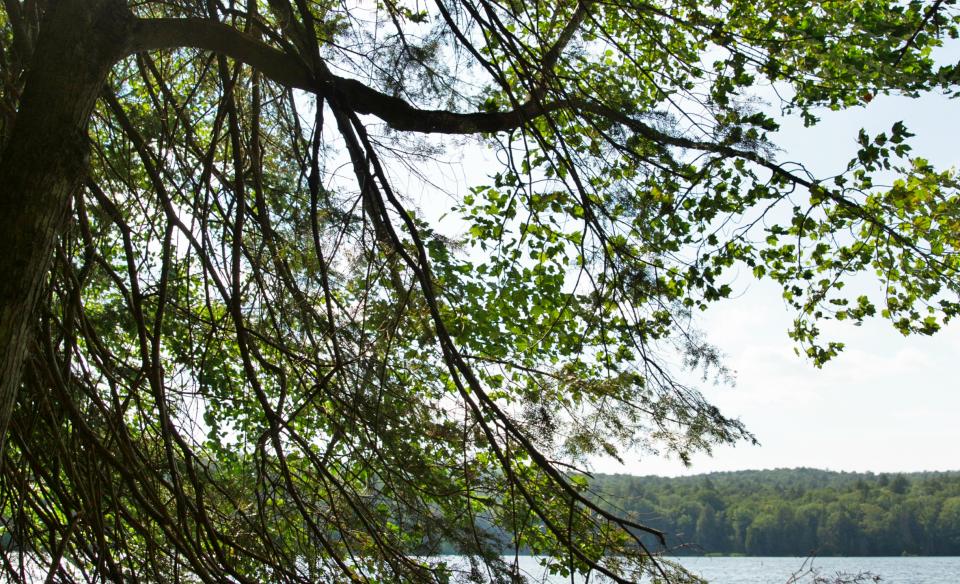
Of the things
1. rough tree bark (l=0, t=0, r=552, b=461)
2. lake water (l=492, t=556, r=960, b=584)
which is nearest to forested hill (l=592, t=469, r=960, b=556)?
lake water (l=492, t=556, r=960, b=584)

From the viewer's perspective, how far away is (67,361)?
8.97ft

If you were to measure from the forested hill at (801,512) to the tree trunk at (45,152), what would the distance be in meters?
3.42

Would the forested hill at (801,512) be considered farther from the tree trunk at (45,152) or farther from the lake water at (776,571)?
the tree trunk at (45,152)

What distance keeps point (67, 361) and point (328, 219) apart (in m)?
1.01

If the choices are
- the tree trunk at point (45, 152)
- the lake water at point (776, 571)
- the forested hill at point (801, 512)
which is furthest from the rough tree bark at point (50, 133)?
the forested hill at point (801, 512)

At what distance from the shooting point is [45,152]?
2.13 metres

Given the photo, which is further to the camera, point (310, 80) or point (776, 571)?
point (776, 571)

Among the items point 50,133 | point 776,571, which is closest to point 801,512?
point 776,571

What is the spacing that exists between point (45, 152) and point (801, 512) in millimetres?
15758

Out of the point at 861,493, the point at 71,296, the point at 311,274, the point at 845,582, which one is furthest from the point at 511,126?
the point at 861,493

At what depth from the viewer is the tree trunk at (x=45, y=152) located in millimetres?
2035

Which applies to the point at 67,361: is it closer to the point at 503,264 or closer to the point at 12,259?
the point at 12,259

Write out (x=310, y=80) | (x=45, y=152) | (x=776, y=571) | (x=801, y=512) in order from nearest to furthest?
A: (x=45, y=152) → (x=310, y=80) → (x=801, y=512) → (x=776, y=571)

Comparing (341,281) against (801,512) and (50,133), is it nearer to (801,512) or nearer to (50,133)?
(50,133)
